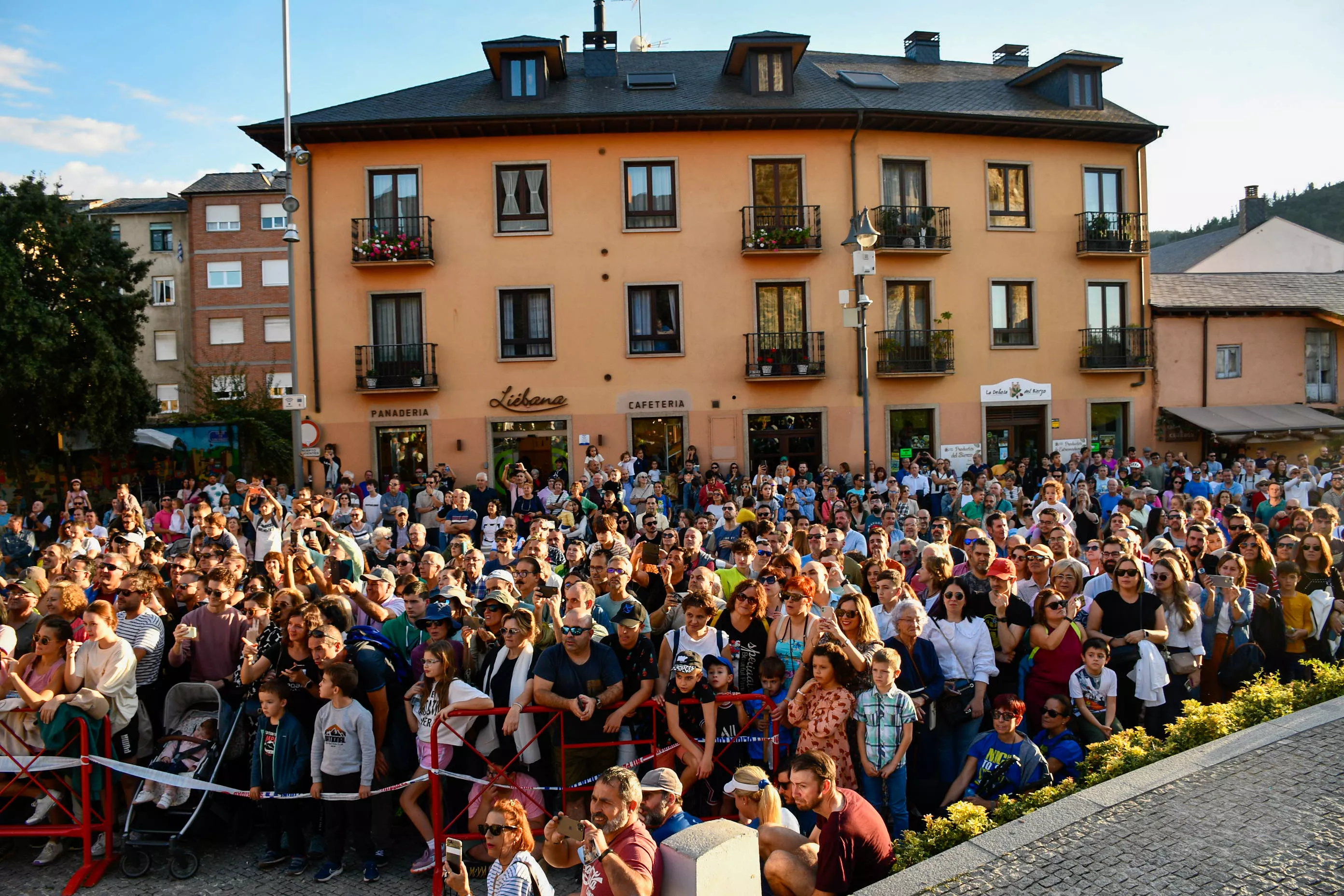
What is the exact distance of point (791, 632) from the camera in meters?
6.69

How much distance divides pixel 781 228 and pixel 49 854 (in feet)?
62.0

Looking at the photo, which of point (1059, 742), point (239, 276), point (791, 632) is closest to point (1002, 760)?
point (1059, 742)

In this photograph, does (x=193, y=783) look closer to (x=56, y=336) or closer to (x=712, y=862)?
(x=712, y=862)

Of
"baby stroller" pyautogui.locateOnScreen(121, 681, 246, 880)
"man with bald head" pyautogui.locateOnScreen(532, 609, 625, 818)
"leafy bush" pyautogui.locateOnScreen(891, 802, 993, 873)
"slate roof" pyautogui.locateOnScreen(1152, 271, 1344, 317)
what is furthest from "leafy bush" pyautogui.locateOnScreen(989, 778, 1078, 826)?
"slate roof" pyautogui.locateOnScreen(1152, 271, 1344, 317)


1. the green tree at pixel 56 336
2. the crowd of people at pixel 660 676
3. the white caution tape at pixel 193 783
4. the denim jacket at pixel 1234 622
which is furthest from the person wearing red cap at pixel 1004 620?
the green tree at pixel 56 336

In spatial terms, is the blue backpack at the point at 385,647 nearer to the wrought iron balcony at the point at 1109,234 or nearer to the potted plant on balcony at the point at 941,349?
the potted plant on balcony at the point at 941,349

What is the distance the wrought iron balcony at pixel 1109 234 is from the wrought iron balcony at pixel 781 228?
7412 mm

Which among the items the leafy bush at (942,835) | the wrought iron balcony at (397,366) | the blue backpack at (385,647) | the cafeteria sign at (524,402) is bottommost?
the leafy bush at (942,835)

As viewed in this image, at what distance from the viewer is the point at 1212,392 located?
2459 cm

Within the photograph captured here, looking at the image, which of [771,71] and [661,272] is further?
[771,71]

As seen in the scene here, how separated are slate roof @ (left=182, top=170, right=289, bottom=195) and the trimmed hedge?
42.6 m

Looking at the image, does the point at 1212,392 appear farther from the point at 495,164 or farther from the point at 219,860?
the point at 219,860

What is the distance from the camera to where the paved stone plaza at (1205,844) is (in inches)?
171

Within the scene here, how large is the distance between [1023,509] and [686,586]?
729 cm
